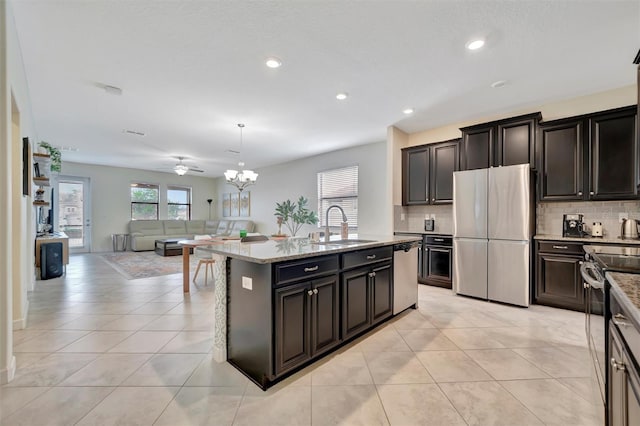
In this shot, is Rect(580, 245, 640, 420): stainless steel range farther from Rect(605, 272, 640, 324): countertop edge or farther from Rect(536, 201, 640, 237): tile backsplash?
Rect(536, 201, 640, 237): tile backsplash

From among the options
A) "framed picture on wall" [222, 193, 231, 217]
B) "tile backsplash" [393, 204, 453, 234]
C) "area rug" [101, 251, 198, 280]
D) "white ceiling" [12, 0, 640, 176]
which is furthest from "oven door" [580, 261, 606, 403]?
"framed picture on wall" [222, 193, 231, 217]

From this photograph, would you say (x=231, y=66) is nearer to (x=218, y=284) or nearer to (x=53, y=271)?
(x=218, y=284)

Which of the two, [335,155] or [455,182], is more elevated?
[335,155]

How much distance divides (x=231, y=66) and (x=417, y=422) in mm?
3258

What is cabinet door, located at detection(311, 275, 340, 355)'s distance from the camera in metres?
2.00

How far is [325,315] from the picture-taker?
209 cm

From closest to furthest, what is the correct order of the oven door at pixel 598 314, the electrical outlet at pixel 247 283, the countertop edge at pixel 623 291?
the countertop edge at pixel 623 291 < the oven door at pixel 598 314 < the electrical outlet at pixel 247 283

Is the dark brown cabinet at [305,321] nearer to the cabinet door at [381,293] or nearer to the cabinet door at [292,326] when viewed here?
the cabinet door at [292,326]

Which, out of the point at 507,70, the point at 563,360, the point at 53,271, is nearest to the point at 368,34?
the point at 507,70

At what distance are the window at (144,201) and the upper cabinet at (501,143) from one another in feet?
31.3

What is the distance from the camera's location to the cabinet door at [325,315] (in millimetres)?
1998

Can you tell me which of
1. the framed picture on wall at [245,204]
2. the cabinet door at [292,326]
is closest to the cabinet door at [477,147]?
the cabinet door at [292,326]

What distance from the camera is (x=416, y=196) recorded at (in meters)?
4.68

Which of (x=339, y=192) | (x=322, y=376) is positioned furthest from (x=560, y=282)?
(x=339, y=192)
